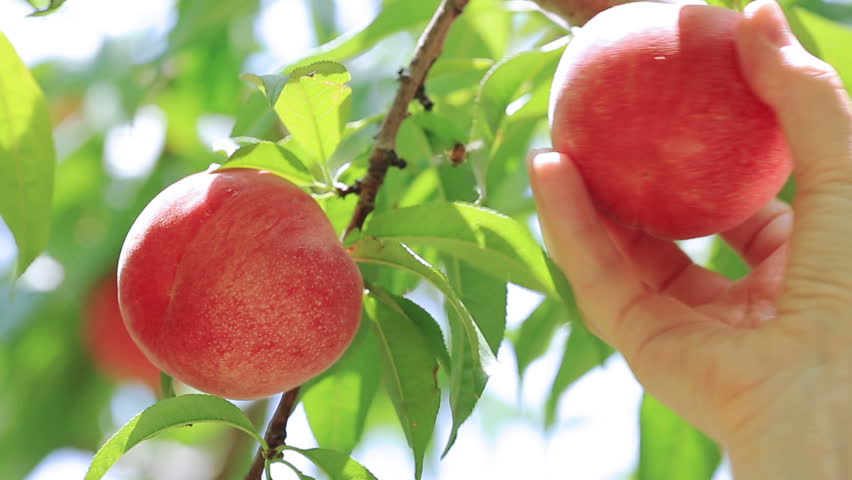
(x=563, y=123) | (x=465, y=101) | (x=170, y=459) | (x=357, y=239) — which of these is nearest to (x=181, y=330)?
(x=357, y=239)

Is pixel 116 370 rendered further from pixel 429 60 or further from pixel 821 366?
pixel 821 366

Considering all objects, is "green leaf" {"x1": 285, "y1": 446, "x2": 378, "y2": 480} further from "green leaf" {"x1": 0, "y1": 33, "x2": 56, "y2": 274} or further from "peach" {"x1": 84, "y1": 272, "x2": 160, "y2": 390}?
"peach" {"x1": 84, "y1": 272, "x2": 160, "y2": 390}

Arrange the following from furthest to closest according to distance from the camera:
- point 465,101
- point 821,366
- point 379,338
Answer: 1. point 465,101
2. point 379,338
3. point 821,366

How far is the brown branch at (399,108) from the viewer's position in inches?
42.4

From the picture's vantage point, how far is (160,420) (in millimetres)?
895

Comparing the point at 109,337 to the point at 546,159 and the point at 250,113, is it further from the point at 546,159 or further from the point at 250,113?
the point at 546,159

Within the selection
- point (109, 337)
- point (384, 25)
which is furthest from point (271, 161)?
point (109, 337)

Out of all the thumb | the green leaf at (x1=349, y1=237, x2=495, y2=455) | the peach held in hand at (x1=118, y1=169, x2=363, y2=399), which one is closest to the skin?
the thumb

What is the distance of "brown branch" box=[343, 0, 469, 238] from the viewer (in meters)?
1.08

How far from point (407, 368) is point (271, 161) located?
0.88ft

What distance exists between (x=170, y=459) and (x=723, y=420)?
7.02ft

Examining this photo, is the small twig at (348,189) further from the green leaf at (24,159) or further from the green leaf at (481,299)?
the green leaf at (24,159)

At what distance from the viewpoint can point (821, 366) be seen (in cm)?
83

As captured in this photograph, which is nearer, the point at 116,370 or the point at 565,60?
the point at 565,60
